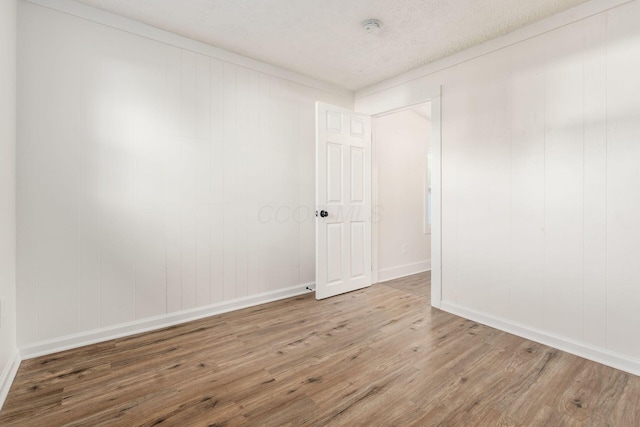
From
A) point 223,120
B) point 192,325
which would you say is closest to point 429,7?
point 223,120

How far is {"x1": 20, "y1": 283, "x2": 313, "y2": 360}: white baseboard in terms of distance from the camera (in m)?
2.20

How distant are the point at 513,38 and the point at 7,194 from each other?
383 centimetres

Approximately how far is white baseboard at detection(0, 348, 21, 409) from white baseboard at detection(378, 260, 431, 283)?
347 cm

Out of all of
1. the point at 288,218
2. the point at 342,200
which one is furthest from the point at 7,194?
the point at 342,200

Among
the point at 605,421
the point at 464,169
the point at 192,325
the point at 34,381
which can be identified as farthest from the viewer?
the point at 464,169

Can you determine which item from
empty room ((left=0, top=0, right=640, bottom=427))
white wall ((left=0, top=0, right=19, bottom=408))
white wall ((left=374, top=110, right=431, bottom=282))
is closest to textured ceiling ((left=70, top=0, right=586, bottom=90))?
empty room ((left=0, top=0, right=640, bottom=427))

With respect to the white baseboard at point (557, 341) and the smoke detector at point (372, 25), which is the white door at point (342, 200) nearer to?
the smoke detector at point (372, 25)

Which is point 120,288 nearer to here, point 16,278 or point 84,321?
point 84,321

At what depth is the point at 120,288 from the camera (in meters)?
2.48

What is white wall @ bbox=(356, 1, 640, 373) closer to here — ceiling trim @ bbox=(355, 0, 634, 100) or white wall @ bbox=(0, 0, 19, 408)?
ceiling trim @ bbox=(355, 0, 634, 100)

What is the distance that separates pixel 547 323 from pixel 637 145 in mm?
1386

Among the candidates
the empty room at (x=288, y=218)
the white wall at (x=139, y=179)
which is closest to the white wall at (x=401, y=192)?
the empty room at (x=288, y=218)

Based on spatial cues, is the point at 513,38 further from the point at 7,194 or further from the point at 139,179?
the point at 7,194

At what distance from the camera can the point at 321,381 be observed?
1.88 meters
